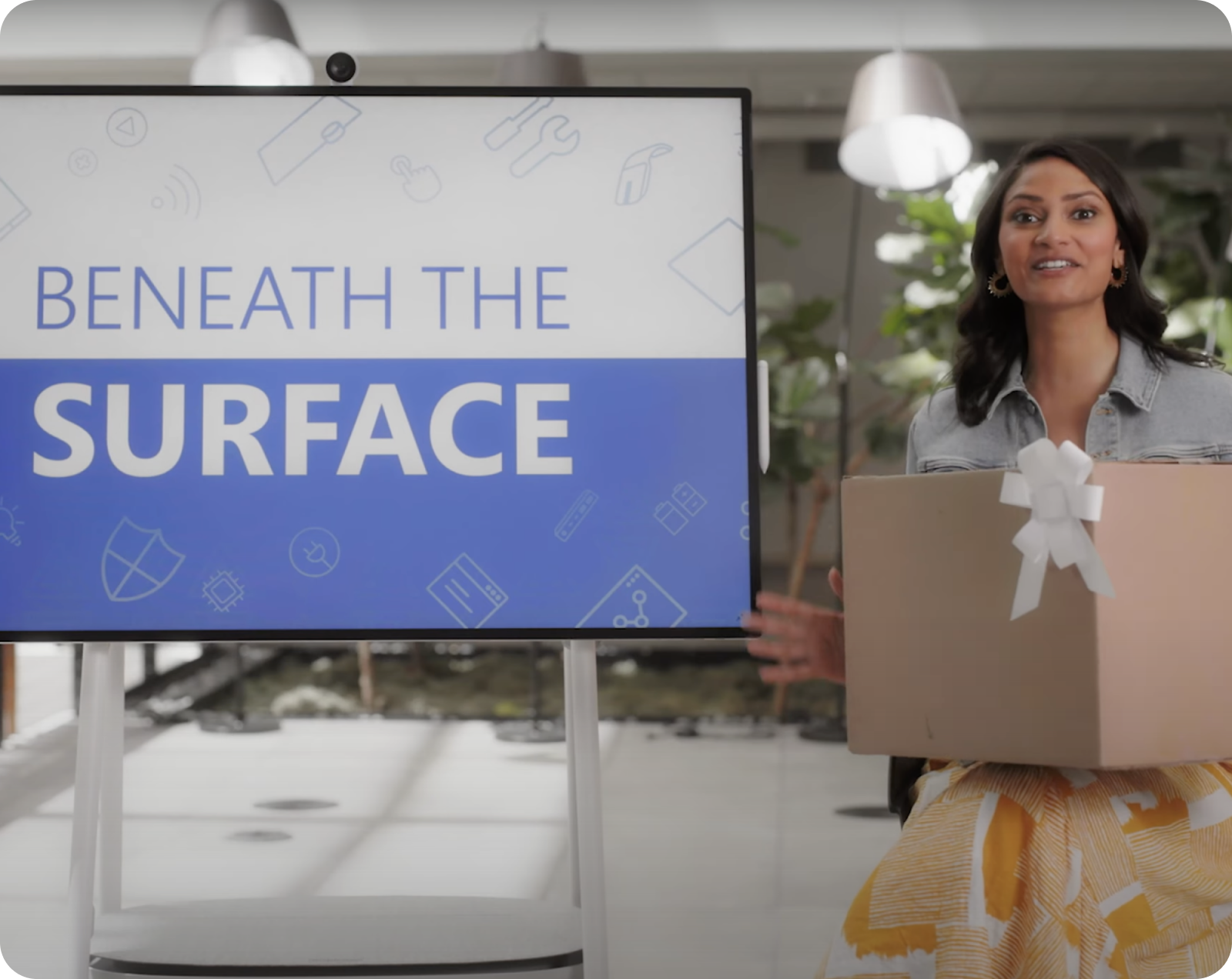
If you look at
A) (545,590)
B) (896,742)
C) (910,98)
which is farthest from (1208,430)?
(910,98)

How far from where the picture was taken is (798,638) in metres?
1.37

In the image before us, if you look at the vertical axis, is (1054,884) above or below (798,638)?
below

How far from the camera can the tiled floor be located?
215 cm

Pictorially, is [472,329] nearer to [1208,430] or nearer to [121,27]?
[1208,430]

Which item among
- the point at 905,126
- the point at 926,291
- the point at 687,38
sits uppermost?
the point at 687,38

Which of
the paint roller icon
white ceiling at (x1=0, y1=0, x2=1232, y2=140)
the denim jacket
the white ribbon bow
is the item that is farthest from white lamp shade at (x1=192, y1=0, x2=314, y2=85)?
the white ribbon bow

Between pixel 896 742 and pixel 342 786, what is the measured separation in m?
2.41

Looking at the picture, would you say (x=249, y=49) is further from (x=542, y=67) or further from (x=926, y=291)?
(x=926, y=291)

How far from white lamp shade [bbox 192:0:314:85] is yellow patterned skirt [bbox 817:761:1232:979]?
2.70 meters

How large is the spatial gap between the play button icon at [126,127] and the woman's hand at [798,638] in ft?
3.07

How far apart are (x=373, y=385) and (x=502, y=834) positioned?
1.70 meters

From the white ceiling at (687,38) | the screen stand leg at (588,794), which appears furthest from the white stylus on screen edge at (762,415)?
the white ceiling at (687,38)

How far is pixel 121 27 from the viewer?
4.74 meters

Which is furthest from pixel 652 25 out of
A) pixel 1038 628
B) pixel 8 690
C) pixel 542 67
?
pixel 1038 628
